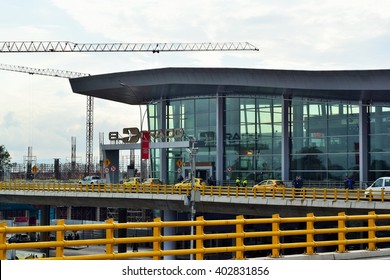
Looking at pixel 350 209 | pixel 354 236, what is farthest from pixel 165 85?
pixel 350 209

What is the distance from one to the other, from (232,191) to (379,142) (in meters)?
15.2

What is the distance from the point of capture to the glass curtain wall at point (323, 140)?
218 feet

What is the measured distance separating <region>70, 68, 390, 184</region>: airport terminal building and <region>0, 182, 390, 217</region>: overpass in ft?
20.5

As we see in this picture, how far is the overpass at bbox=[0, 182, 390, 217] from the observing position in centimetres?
4622

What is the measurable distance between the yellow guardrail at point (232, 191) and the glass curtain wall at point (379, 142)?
6.86 metres

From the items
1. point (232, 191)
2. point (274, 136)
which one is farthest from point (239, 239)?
point (274, 136)

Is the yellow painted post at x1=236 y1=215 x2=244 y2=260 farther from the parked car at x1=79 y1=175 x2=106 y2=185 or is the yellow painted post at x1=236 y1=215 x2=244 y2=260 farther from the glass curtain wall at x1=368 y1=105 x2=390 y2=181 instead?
the parked car at x1=79 y1=175 x2=106 y2=185

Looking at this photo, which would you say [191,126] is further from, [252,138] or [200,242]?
[200,242]

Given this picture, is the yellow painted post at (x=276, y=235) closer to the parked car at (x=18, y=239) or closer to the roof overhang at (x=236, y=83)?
the roof overhang at (x=236, y=83)

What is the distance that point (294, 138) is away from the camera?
70.8 metres
